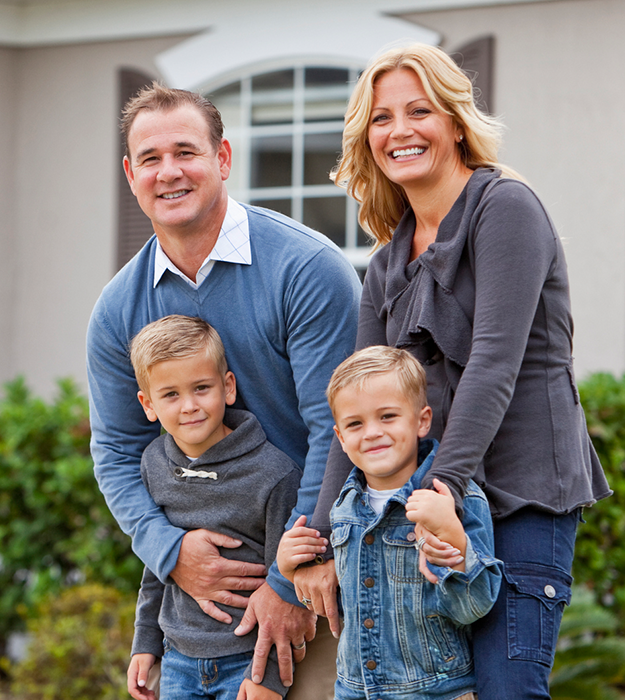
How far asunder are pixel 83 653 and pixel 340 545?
2.96 m

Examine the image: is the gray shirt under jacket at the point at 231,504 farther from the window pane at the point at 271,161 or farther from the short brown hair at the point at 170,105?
the window pane at the point at 271,161

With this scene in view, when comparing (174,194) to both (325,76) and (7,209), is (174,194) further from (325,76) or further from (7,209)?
(7,209)

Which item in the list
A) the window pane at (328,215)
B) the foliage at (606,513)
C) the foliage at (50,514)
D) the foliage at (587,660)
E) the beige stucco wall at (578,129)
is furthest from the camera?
the window pane at (328,215)

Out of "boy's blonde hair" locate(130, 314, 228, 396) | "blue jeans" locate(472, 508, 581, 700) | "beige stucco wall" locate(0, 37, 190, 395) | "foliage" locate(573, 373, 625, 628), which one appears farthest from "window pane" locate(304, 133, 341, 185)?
"blue jeans" locate(472, 508, 581, 700)

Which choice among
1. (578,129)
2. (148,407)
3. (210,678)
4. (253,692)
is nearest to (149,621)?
(210,678)

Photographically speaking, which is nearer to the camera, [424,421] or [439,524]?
[439,524]

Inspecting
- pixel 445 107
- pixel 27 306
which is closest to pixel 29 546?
pixel 27 306

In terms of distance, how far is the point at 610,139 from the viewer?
18.2 feet

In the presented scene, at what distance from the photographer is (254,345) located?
8.55 ft

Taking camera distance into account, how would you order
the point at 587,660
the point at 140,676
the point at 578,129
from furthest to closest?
the point at 578,129
the point at 587,660
the point at 140,676

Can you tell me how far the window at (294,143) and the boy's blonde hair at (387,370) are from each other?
410 cm

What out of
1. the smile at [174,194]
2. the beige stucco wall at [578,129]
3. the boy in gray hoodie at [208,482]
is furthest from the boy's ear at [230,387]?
the beige stucco wall at [578,129]

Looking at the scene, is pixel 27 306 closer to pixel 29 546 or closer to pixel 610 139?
pixel 29 546

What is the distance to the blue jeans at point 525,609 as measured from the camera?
76.7 inches
